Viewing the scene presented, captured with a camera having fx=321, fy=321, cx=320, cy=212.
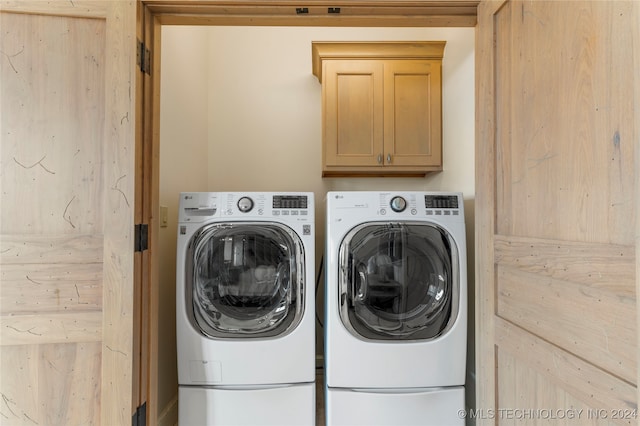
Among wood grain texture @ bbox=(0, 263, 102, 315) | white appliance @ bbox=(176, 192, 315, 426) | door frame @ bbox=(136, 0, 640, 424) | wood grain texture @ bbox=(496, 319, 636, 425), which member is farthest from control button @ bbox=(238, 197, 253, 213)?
wood grain texture @ bbox=(496, 319, 636, 425)

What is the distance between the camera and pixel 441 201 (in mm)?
1537

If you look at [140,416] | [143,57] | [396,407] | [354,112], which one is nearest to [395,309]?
[396,407]

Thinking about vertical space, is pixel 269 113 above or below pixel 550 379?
above

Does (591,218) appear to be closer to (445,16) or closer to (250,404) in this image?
(445,16)

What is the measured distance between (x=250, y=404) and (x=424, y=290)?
96 cm

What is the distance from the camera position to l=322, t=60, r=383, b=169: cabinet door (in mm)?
2160

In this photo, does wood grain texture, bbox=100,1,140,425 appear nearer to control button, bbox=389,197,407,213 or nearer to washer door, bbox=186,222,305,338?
washer door, bbox=186,222,305,338

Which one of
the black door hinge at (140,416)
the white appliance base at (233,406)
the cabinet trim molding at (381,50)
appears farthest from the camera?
the cabinet trim molding at (381,50)

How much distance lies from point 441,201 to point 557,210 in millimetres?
717

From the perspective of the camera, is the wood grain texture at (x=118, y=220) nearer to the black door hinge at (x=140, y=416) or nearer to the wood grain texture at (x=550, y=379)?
the black door hinge at (x=140, y=416)

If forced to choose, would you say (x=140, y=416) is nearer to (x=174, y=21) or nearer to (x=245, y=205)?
(x=245, y=205)

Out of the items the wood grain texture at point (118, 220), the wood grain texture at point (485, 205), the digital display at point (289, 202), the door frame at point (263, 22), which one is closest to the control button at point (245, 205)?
the digital display at point (289, 202)

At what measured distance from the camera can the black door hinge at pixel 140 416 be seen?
3.86 ft

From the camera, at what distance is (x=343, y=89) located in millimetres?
2178
